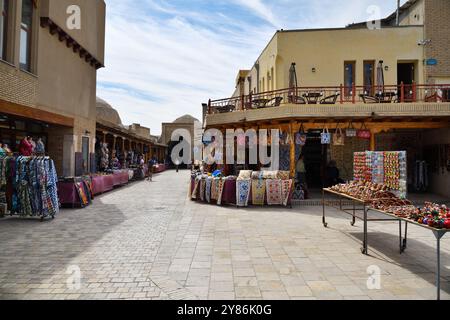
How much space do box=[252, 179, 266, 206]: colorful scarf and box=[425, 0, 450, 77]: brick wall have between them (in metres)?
10.6

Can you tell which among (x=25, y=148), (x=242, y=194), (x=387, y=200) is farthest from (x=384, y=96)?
(x=25, y=148)

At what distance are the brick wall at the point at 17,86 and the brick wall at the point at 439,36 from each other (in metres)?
17.8

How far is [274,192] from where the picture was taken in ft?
38.8

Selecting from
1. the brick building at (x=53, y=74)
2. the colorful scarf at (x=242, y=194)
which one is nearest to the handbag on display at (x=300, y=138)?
the colorful scarf at (x=242, y=194)

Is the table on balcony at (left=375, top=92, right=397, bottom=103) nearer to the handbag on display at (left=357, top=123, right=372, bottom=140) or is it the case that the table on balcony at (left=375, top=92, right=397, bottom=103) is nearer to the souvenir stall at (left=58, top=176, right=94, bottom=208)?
the handbag on display at (left=357, top=123, right=372, bottom=140)

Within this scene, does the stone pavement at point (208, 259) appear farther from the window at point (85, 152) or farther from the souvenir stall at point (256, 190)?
the window at point (85, 152)

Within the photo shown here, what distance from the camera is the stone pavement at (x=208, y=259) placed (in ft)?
14.1

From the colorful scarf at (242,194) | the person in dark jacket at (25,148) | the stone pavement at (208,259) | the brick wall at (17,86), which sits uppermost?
the brick wall at (17,86)

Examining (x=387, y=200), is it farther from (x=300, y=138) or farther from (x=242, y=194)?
(x=300, y=138)

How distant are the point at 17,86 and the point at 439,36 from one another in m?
18.8

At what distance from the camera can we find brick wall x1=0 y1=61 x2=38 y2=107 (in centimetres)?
1031

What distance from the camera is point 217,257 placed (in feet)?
18.9

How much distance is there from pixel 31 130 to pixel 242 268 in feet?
40.0
